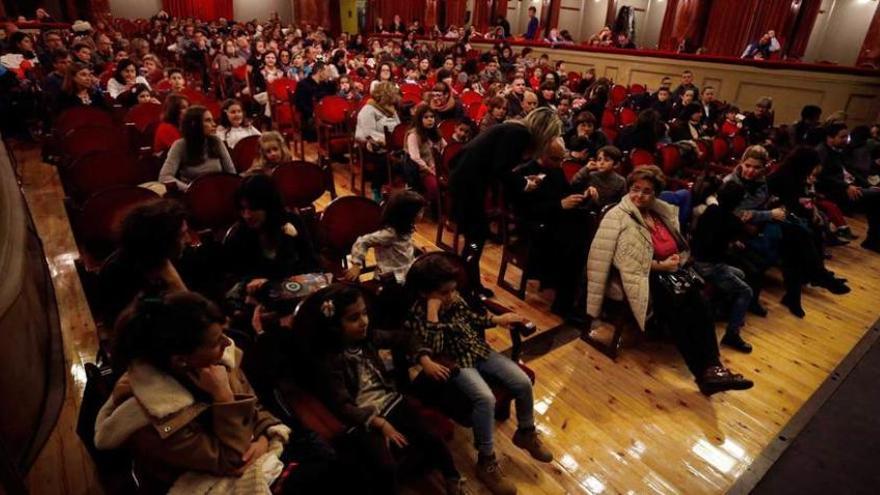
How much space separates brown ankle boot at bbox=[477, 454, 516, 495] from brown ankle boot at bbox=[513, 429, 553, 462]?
0.19m

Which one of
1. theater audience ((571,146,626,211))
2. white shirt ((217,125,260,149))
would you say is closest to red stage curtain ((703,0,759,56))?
theater audience ((571,146,626,211))

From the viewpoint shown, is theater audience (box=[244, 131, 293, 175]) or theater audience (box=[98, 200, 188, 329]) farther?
theater audience (box=[244, 131, 293, 175])

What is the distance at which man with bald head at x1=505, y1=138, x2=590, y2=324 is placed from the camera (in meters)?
3.11

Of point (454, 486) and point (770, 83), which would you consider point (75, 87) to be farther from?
point (770, 83)

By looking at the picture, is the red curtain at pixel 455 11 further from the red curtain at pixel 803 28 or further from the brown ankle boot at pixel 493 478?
the brown ankle boot at pixel 493 478

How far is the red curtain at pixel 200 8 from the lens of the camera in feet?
55.9

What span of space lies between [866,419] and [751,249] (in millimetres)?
1305

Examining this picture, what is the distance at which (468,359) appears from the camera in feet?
6.82

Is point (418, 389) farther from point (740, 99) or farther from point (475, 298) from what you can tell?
point (740, 99)

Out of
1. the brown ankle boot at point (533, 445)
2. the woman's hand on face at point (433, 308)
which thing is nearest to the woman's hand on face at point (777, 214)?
the brown ankle boot at point (533, 445)

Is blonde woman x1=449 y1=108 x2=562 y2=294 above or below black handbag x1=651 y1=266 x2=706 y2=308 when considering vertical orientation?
above

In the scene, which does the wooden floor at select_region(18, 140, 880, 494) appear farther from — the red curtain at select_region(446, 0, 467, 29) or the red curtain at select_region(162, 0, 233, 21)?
the red curtain at select_region(162, 0, 233, 21)

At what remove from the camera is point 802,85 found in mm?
7473

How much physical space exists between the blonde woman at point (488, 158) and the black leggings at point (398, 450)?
1.14 metres
